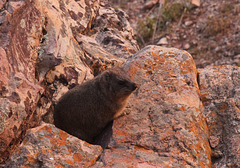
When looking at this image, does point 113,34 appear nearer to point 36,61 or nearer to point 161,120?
point 36,61

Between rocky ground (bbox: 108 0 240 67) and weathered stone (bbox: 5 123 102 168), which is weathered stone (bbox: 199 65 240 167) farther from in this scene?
rocky ground (bbox: 108 0 240 67)

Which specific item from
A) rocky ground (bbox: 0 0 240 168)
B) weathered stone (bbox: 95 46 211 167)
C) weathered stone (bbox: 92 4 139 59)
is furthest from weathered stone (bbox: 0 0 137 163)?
Result: weathered stone (bbox: 95 46 211 167)

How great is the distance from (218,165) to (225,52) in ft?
21.3

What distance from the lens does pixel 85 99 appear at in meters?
5.14

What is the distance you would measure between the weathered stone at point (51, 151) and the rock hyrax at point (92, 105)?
3.53ft

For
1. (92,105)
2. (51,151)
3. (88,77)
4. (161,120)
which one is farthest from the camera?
(88,77)

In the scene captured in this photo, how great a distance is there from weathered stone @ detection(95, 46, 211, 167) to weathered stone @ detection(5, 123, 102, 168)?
0.73 feet

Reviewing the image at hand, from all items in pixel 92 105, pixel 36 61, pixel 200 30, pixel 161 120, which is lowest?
pixel 92 105

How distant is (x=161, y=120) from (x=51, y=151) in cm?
172

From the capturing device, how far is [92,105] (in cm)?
514

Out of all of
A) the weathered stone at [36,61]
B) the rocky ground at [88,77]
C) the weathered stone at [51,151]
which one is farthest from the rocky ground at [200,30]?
the weathered stone at [51,151]

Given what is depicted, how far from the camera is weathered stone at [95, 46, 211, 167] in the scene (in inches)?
156

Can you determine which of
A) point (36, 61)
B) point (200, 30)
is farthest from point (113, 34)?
point (200, 30)

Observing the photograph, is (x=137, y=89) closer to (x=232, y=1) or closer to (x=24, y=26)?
(x=24, y=26)
